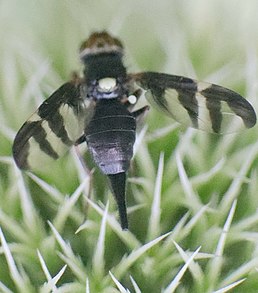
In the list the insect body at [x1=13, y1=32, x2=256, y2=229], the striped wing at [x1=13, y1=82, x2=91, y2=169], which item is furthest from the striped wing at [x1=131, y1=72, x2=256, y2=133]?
the striped wing at [x1=13, y1=82, x2=91, y2=169]

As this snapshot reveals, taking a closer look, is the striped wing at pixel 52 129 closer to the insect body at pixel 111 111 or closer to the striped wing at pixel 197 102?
the insect body at pixel 111 111

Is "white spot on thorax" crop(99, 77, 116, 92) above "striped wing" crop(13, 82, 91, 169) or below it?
above

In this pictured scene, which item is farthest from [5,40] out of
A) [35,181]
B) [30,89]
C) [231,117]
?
[231,117]

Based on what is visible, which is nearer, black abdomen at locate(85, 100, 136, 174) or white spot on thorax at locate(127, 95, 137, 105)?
black abdomen at locate(85, 100, 136, 174)

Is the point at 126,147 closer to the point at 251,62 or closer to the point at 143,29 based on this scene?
the point at 251,62

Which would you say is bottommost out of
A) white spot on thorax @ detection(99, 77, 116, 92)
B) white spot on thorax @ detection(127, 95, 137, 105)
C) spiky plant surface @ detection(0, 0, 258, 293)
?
spiky plant surface @ detection(0, 0, 258, 293)

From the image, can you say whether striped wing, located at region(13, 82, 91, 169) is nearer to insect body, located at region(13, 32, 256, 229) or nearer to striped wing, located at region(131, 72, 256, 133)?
insect body, located at region(13, 32, 256, 229)

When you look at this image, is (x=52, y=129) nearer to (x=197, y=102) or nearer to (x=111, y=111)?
(x=111, y=111)
